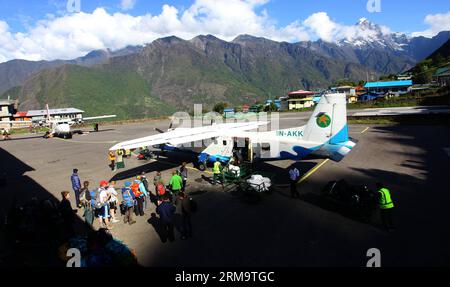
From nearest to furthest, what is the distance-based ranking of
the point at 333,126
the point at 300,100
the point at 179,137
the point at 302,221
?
1. the point at 302,221
2. the point at 333,126
3. the point at 179,137
4. the point at 300,100

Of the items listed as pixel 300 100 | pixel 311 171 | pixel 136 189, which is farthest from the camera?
pixel 300 100

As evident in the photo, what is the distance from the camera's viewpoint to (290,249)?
30.7 ft

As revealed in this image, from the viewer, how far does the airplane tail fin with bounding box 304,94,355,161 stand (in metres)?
14.8

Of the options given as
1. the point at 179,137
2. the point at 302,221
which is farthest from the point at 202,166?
the point at 302,221

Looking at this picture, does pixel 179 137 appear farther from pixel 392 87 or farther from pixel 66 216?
pixel 392 87

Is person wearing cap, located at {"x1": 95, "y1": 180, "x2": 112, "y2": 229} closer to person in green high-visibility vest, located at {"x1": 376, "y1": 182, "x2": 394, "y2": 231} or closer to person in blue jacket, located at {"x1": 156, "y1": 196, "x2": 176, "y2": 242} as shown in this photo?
person in blue jacket, located at {"x1": 156, "y1": 196, "x2": 176, "y2": 242}

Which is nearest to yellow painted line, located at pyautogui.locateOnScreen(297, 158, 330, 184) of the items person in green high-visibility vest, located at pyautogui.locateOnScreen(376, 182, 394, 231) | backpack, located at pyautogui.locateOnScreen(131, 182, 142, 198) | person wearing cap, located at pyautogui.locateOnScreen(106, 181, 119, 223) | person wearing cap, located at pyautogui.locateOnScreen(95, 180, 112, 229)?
person in green high-visibility vest, located at pyautogui.locateOnScreen(376, 182, 394, 231)

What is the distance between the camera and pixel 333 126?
49.4ft

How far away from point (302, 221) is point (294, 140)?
619 centimetres

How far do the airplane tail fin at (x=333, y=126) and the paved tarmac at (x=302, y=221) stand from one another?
92.9 inches
